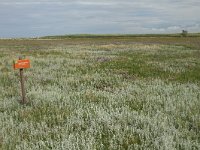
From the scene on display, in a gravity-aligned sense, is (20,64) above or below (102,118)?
above

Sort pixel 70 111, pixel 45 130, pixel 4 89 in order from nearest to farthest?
pixel 45 130 < pixel 70 111 < pixel 4 89

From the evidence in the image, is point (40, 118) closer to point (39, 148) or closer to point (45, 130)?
point (45, 130)

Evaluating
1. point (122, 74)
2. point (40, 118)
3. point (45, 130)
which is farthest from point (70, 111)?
point (122, 74)

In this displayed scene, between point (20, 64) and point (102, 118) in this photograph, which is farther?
point (20, 64)

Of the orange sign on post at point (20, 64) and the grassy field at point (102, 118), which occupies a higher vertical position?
the orange sign on post at point (20, 64)

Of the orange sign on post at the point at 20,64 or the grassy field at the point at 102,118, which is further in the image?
the orange sign on post at the point at 20,64

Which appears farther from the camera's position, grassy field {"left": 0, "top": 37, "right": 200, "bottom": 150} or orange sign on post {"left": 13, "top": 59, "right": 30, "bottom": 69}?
orange sign on post {"left": 13, "top": 59, "right": 30, "bottom": 69}

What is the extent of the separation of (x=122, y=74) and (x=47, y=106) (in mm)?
7631

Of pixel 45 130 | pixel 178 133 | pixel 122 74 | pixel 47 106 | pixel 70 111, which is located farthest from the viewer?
pixel 122 74

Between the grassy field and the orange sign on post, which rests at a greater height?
the orange sign on post

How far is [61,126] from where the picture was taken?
8727 mm

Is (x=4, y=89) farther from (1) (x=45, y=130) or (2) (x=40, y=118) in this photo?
(1) (x=45, y=130)

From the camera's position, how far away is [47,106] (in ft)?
36.0

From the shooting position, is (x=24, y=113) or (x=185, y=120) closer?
(x=185, y=120)
